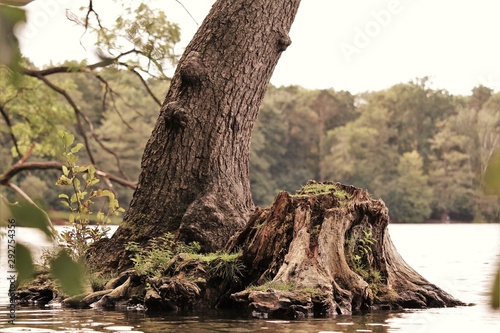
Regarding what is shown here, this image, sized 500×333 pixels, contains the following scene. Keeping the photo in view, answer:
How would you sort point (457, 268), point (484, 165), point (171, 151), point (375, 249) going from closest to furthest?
point (484, 165), point (375, 249), point (171, 151), point (457, 268)

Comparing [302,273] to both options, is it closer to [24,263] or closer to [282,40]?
[282,40]

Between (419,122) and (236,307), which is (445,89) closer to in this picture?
(419,122)

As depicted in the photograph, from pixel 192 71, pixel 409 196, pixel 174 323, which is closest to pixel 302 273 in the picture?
pixel 174 323

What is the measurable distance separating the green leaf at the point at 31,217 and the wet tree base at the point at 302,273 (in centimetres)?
609

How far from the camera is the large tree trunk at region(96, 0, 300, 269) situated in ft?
29.0

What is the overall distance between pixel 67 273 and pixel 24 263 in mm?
70

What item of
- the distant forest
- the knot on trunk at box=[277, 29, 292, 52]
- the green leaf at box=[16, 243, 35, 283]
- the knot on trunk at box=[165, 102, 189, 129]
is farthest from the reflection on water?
the distant forest

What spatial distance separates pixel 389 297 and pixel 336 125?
99.4 meters

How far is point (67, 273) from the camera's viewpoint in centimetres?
86

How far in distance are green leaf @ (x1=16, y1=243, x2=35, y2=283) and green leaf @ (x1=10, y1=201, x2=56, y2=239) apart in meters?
0.03

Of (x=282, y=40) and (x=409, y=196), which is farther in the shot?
(x=409, y=196)

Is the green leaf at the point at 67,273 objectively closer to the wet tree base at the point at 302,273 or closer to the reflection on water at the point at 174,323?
the reflection on water at the point at 174,323

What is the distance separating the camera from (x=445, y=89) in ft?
335

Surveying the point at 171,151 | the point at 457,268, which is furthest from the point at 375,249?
the point at 457,268
